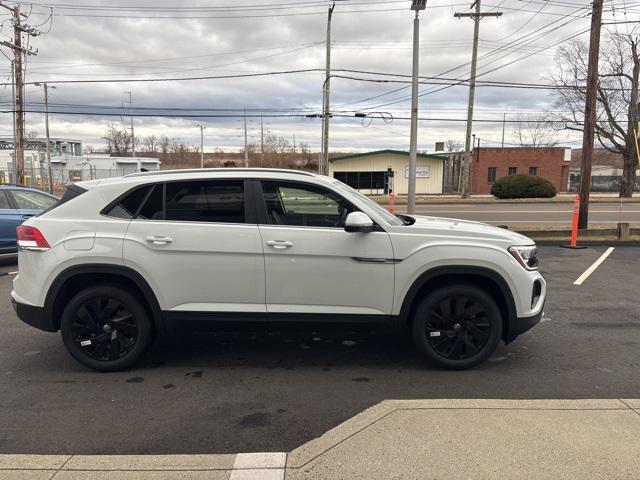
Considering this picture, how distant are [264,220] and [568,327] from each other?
3841 millimetres

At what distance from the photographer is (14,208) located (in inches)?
363

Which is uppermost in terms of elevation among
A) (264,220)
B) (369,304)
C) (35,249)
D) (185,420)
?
(264,220)

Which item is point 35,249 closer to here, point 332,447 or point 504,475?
point 332,447

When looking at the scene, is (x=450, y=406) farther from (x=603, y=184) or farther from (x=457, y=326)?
(x=603, y=184)

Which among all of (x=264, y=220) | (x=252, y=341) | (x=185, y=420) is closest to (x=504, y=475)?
(x=185, y=420)

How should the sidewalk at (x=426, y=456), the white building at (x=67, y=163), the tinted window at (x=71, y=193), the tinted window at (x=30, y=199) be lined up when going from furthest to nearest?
the white building at (x=67, y=163)
the tinted window at (x=30, y=199)
the tinted window at (x=71, y=193)
the sidewalk at (x=426, y=456)

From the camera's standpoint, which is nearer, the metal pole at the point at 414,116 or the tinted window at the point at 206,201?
the tinted window at the point at 206,201

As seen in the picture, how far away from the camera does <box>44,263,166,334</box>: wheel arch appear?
4074 mm

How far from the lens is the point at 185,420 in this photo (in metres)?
3.43

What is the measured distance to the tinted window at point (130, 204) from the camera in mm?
4188

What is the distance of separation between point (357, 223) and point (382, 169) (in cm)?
4417

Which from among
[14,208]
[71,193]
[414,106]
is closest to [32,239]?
[71,193]

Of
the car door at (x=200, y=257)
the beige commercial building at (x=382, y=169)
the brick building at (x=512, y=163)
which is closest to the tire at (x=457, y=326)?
the car door at (x=200, y=257)

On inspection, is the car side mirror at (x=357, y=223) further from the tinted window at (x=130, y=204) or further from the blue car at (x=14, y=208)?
the blue car at (x=14, y=208)
